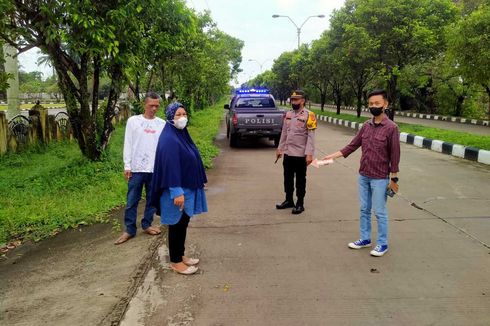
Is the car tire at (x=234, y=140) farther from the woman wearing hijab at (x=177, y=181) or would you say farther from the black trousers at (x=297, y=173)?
the woman wearing hijab at (x=177, y=181)

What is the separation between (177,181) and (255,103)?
11.1 meters

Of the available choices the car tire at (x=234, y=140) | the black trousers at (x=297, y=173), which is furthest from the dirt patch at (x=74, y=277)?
the car tire at (x=234, y=140)

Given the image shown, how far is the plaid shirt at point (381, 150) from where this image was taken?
4.18 meters

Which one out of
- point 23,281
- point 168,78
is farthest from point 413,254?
point 168,78

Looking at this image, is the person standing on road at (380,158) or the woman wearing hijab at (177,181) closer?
the woman wearing hijab at (177,181)

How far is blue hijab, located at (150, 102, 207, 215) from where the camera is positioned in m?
3.62

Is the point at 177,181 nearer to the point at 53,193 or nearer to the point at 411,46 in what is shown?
the point at 53,193

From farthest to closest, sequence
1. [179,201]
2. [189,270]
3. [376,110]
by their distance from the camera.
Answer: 1. [376,110]
2. [189,270]
3. [179,201]

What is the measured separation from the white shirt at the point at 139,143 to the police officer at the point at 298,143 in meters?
1.93

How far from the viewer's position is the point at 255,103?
1453cm

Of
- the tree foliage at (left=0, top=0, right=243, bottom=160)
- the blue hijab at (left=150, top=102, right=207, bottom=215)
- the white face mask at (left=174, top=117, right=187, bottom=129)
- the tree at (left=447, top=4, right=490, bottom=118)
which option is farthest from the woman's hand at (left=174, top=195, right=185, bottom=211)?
the tree at (left=447, top=4, right=490, bottom=118)

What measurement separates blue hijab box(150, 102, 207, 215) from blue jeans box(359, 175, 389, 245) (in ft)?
5.69

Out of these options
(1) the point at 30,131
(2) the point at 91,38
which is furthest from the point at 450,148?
(1) the point at 30,131

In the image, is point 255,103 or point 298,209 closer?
point 298,209
